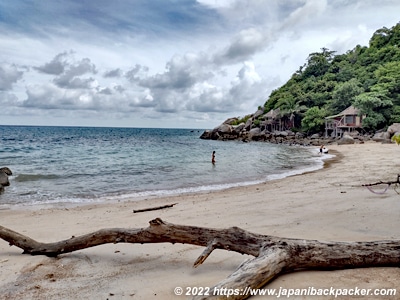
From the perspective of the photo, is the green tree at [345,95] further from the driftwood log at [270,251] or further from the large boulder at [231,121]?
the driftwood log at [270,251]

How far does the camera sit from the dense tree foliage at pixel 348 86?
45.9 meters

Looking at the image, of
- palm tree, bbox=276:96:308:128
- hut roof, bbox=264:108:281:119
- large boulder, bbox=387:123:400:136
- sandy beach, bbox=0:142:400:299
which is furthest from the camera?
hut roof, bbox=264:108:281:119

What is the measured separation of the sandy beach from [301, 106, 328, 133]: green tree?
4989 cm

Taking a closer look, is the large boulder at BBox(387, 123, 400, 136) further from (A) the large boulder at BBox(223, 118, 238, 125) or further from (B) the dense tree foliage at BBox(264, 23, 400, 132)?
(A) the large boulder at BBox(223, 118, 238, 125)

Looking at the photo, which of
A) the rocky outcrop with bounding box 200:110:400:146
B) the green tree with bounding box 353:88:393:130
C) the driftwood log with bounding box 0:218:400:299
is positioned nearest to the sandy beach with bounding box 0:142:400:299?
the driftwood log with bounding box 0:218:400:299

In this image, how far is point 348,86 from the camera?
52531 mm

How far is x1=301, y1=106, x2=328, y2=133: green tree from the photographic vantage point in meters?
55.7

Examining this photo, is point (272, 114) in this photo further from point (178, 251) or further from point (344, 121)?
point (178, 251)

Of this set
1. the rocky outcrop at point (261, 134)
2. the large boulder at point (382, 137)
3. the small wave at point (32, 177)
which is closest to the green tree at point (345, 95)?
the rocky outcrop at point (261, 134)

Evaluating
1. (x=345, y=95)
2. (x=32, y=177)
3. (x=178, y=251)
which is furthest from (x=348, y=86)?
(x=178, y=251)

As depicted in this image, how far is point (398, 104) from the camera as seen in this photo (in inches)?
1837

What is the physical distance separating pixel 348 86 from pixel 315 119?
7832mm

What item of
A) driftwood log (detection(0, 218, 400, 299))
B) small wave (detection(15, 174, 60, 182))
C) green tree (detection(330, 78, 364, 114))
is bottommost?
small wave (detection(15, 174, 60, 182))

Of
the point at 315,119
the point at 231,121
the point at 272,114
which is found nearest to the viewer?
the point at 315,119
